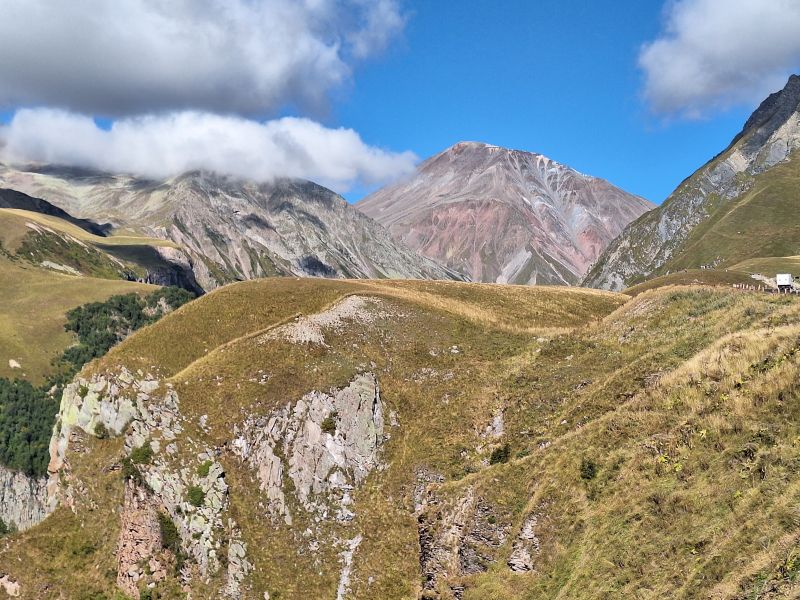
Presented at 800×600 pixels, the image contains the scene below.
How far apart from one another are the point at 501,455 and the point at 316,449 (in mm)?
13761

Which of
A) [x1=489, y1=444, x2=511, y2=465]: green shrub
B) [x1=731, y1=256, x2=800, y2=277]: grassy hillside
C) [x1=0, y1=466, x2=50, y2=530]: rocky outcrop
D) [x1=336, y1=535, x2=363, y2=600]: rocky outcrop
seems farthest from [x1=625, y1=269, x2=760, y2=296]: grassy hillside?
[x1=0, y1=466, x2=50, y2=530]: rocky outcrop

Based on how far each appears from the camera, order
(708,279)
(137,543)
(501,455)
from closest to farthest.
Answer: (501,455), (137,543), (708,279)

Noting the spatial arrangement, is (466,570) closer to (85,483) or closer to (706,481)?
(706,481)

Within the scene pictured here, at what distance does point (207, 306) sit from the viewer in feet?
207

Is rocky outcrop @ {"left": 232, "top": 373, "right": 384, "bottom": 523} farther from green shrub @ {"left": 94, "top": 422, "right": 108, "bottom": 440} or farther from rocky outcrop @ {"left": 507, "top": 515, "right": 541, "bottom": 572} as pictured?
rocky outcrop @ {"left": 507, "top": 515, "right": 541, "bottom": 572}

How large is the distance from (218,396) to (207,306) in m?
19.4

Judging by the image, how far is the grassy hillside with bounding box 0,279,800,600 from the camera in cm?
2050

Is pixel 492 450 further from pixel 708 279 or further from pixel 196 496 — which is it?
pixel 708 279

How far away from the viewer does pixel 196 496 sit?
40031mm

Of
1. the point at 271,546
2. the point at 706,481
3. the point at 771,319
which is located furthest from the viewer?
the point at 271,546

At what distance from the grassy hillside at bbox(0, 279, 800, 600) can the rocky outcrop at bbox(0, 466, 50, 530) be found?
15307cm

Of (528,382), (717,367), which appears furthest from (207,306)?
(717,367)

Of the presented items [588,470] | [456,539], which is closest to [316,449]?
[456,539]

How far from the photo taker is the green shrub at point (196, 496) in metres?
39.9
